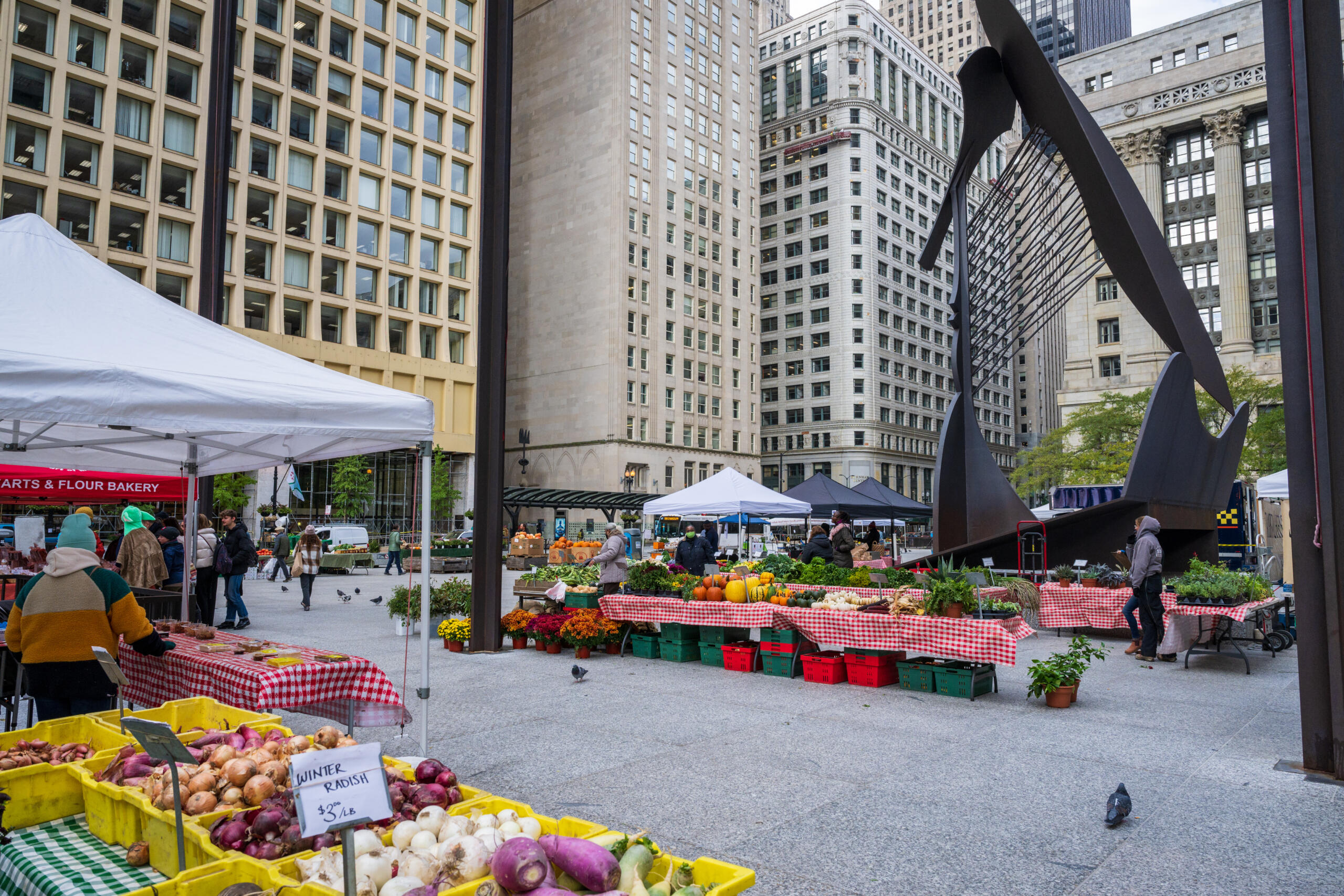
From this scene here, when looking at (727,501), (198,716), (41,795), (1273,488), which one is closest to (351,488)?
(727,501)

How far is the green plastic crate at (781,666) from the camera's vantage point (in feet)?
37.7

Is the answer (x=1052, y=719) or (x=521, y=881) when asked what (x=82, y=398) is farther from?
(x=1052, y=719)

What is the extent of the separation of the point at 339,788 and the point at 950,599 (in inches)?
348

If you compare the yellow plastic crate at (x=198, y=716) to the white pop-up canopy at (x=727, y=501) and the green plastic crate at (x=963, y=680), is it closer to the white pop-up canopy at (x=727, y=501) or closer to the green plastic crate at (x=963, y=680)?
the green plastic crate at (x=963, y=680)

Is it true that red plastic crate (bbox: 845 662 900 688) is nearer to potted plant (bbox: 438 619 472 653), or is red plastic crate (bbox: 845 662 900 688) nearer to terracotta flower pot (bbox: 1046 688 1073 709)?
terracotta flower pot (bbox: 1046 688 1073 709)

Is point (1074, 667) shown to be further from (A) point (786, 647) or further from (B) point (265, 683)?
(B) point (265, 683)

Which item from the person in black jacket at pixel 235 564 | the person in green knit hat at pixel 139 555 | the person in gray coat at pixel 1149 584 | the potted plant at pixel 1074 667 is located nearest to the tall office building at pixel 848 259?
the person in gray coat at pixel 1149 584

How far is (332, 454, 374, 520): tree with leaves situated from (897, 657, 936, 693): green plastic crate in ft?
143

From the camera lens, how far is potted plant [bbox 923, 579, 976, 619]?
10305 millimetres

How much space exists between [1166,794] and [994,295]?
53.5 feet

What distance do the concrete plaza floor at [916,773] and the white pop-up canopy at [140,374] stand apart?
2906 mm

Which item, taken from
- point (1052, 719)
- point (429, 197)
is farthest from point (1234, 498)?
point (429, 197)

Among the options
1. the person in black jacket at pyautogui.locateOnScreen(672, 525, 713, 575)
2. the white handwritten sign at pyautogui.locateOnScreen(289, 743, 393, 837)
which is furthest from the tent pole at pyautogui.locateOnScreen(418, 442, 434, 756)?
the person in black jacket at pyautogui.locateOnScreen(672, 525, 713, 575)

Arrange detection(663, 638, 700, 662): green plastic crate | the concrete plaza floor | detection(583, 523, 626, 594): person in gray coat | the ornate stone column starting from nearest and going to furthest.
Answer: the concrete plaza floor → detection(663, 638, 700, 662): green plastic crate → detection(583, 523, 626, 594): person in gray coat → the ornate stone column
